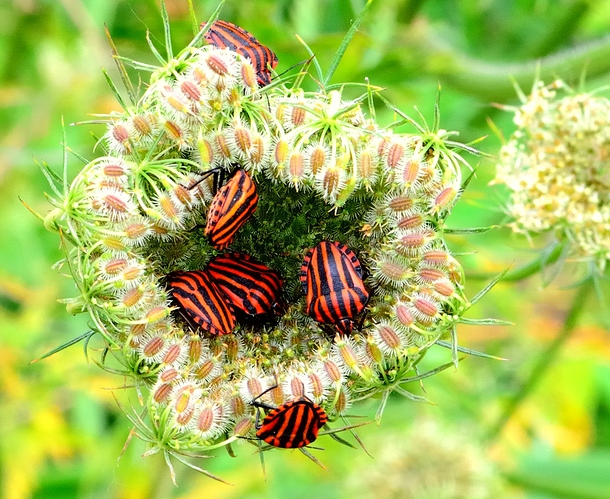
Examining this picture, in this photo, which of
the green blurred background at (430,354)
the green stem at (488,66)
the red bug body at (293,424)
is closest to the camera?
the red bug body at (293,424)

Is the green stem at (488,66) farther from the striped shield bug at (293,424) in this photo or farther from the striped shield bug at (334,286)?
the striped shield bug at (293,424)

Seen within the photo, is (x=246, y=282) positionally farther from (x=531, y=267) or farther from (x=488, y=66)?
(x=488, y=66)

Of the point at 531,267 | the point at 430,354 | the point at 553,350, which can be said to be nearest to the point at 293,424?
the point at 531,267

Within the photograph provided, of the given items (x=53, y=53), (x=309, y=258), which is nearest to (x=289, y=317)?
(x=309, y=258)

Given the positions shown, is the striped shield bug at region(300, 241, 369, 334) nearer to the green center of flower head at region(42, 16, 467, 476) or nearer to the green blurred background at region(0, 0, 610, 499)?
the green center of flower head at region(42, 16, 467, 476)

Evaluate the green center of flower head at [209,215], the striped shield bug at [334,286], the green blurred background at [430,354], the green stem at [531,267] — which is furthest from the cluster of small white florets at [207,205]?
the green blurred background at [430,354]

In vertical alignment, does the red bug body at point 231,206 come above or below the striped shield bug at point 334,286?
above
